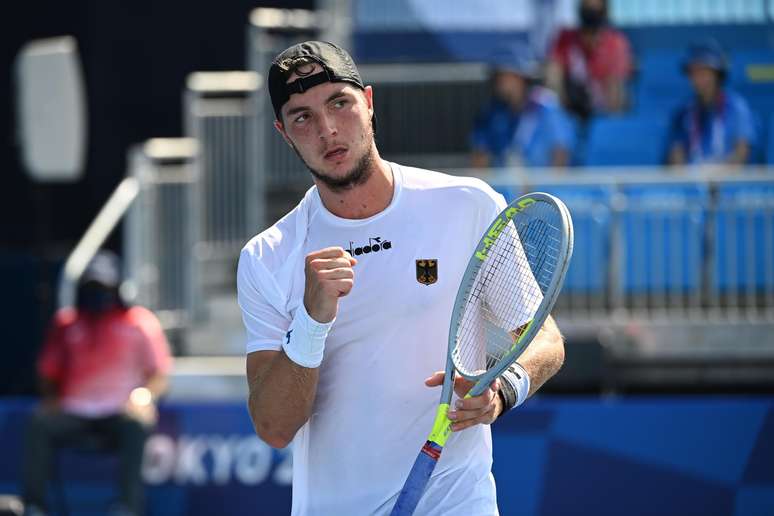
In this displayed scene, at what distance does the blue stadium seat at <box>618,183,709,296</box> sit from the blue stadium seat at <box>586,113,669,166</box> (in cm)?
97

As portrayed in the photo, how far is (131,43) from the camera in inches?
490

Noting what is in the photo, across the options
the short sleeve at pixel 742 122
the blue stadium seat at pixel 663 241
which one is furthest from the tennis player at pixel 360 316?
the short sleeve at pixel 742 122

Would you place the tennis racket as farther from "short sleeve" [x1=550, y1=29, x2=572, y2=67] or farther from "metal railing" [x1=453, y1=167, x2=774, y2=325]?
"short sleeve" [x1=550, y1=29, x2=572, y2=67]

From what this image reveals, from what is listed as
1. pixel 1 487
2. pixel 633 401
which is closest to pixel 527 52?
pixel 633 401

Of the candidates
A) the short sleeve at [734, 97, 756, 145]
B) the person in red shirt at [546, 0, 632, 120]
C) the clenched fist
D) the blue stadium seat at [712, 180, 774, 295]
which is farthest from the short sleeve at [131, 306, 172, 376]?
the clenched fist

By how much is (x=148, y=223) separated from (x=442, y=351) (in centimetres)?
711

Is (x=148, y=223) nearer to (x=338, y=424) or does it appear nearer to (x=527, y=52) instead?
(x=527, y=52)

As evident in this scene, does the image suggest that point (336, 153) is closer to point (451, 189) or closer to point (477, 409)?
point (451, 189)

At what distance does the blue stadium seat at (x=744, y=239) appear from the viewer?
9.46m

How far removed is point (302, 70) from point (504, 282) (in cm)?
76

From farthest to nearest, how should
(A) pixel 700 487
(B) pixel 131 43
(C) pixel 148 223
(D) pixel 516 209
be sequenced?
1. (B) pixel 131 43
2. (C) pixel 148 223
3. (A) pixel 700 487
4. (D) pixel 516 209

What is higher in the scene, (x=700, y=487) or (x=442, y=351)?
(x=442, y=351)

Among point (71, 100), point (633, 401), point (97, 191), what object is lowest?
point (633, 401)

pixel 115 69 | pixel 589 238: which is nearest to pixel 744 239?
pixel 589 238
